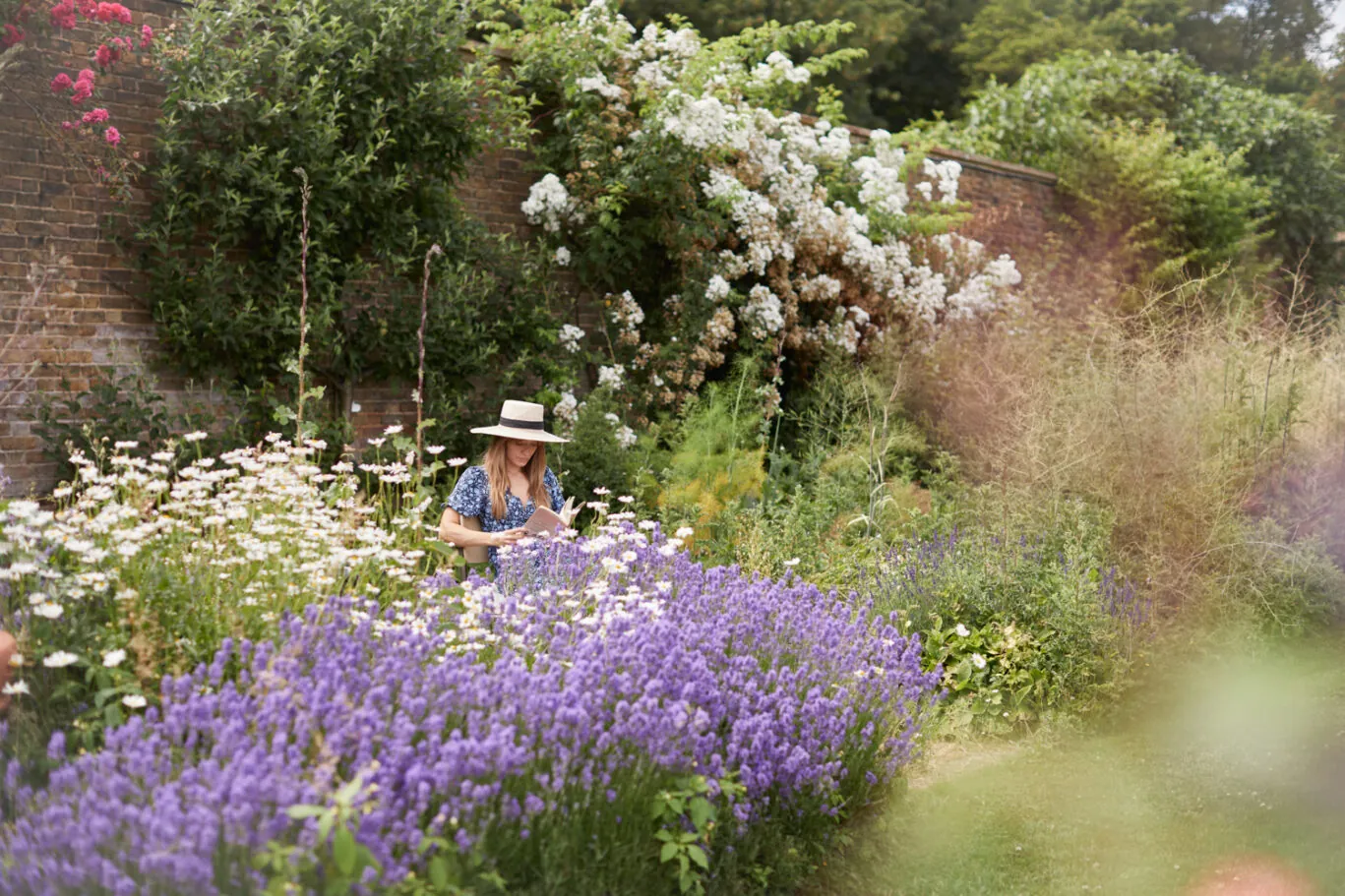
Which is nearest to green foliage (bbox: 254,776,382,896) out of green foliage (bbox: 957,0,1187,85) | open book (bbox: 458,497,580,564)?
open book (bbox: 458,497,580,564)

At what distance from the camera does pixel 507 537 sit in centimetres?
517

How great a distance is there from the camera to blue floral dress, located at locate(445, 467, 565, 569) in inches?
217

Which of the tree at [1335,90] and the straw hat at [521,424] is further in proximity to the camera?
the tree at [1335,90]

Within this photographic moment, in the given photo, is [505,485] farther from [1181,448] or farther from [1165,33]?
[1165,33]

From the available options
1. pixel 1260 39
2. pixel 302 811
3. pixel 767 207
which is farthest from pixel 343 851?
pixel 1260 39

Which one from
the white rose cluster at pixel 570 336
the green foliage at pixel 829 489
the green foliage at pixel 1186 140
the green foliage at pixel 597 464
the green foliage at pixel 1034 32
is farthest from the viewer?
the green foliage at pixel 1034 32

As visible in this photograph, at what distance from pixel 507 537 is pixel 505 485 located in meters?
0.52

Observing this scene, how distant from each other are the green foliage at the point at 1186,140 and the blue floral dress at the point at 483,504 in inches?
456

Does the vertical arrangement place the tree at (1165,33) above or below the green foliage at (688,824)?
above

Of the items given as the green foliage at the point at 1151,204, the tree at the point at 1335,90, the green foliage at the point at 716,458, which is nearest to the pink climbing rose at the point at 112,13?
the green foliage at the point at 716,458

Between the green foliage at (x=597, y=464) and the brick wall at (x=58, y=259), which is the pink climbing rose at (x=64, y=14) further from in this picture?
the green foliage at (x=597, y=464)

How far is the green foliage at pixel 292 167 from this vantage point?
6.81 metres

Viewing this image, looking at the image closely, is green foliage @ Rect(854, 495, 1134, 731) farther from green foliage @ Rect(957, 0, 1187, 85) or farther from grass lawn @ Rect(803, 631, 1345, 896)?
green foliage @ Rect(957, 0, 1187, 85)

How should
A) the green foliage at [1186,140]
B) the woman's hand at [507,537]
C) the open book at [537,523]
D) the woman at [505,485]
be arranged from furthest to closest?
the green foliage at [1186,140]
the woman at [505,485]
the woman's hand at [507,537]
the open book at [537,523]
